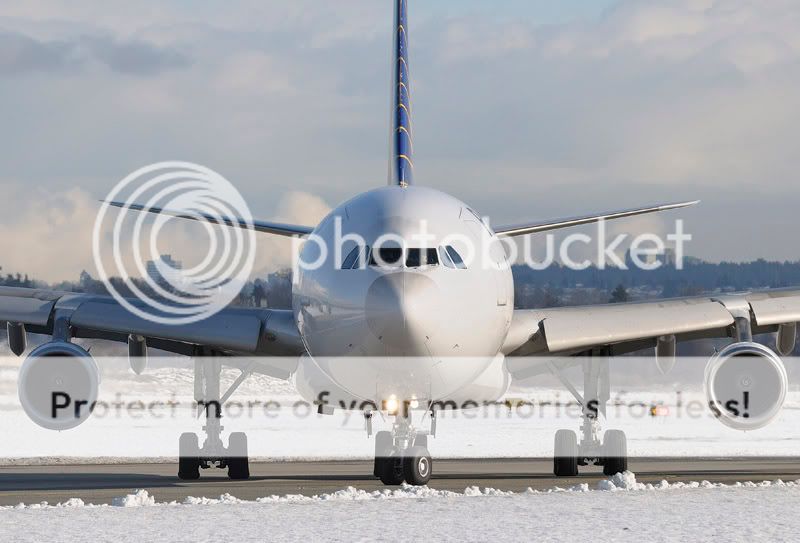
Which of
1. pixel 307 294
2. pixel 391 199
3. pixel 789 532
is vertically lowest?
pixel 789 532

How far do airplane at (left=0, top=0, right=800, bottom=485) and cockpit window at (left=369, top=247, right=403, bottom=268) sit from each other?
0.02 metres

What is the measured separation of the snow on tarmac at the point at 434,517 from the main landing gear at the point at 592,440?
621 cm

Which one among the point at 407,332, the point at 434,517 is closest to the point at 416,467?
the point at 407,332

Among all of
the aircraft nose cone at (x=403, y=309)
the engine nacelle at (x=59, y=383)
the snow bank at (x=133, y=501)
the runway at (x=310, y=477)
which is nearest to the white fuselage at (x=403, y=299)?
the aircraft nose cone at (x=403, y=309)

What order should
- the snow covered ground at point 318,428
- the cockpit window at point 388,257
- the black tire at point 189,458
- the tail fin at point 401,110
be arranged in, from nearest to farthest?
1. the cockpit window at point 388,257
2. the black tire at point 189,458
3. the tail fin at point 401,110
4. the snow covered ground at point 318,428

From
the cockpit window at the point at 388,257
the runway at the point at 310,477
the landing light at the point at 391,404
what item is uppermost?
the cockpit window at the point at 388,257

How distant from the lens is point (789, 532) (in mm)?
13227

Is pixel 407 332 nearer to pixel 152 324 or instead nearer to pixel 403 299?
pixel 403 299

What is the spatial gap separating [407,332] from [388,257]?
4.23 feet

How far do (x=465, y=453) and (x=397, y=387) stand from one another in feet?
48.6

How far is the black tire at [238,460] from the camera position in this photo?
23641 millimetres

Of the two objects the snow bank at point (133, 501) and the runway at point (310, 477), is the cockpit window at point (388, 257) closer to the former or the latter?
the runway at point (310, 477)

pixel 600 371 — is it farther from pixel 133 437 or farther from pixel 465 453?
pixel 133 437

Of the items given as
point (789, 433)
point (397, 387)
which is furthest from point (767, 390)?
point (789, 433)
